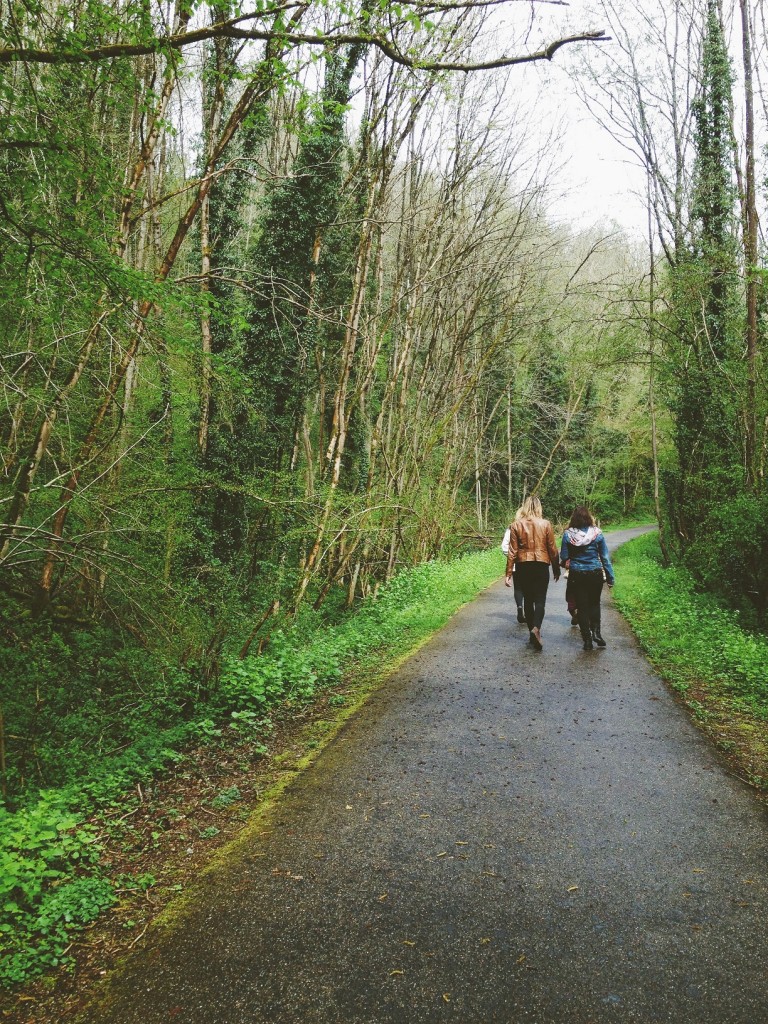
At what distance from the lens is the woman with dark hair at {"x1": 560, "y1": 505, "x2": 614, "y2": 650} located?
24.6 ft

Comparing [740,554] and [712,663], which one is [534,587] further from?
[740,554]

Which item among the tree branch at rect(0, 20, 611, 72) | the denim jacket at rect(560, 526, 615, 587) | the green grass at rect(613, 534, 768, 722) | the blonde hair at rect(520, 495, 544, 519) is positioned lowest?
the green grass at rect(613, 534, 768, 722)

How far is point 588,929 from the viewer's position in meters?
2.44

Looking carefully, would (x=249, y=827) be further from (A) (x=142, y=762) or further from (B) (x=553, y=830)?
(B) (x=553, y=830)

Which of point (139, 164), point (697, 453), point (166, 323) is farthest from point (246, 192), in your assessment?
point (697, 453)

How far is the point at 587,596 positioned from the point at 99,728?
591 cm

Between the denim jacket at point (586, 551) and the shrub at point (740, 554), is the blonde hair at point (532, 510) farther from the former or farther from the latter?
the shrub at point (740, 554)

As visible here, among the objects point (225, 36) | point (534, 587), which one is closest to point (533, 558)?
point (534, 587)

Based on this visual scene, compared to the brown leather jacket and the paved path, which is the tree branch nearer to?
the paved path

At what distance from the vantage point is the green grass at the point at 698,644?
18.9 feet

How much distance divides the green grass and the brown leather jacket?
6.03ft

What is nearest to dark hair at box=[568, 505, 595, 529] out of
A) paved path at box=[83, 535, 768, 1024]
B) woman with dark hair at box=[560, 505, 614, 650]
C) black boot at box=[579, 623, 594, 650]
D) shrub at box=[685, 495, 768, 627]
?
woman with dark hair at box=[560, 505, 614, 650]

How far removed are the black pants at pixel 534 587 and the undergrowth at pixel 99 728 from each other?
1690mm

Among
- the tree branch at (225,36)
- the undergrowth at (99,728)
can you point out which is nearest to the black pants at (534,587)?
the undergrowth at (99,728)
